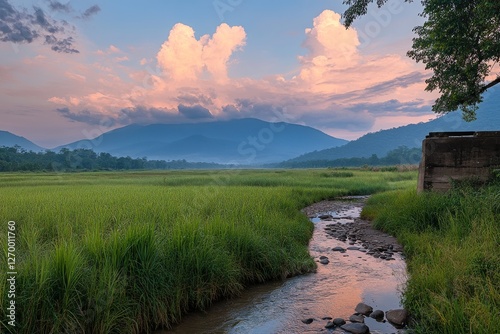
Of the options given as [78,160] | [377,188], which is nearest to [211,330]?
[377,188]

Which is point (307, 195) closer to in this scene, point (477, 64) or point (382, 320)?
point (477, 64)

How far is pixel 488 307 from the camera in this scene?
14.0 feet

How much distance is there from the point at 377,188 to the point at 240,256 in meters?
31.6

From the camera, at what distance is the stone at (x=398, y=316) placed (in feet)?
19.0

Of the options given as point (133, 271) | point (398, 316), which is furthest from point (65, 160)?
point (398, 316)

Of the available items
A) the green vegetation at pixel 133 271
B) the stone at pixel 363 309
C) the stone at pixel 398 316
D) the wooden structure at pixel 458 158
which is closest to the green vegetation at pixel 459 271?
the stone at pixel 398 316

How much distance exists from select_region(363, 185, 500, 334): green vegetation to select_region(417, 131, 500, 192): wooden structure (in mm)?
2036

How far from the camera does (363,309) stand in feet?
20.7

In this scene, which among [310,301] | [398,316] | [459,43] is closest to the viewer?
[398,316]

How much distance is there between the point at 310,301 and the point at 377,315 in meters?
1.44

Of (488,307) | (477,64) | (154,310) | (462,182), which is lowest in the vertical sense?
(154,310)

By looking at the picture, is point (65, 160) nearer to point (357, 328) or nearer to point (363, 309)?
point (363, 309)

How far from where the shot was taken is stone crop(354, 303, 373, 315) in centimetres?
625

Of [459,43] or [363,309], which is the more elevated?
[459,43]
